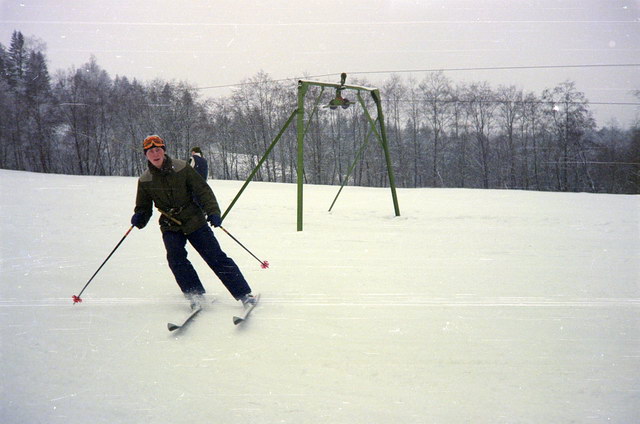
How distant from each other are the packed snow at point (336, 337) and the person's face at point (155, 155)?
1386 mm

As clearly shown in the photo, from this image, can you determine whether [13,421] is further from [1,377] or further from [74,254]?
[74,254]

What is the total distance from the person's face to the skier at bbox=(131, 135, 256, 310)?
19 millimetres

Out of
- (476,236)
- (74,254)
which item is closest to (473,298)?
(476,236)

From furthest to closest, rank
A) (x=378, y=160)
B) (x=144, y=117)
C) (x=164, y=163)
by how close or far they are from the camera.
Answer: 1. (x=378, y=160)
2. (x=144, y=117)
3. (x=164, y=163)

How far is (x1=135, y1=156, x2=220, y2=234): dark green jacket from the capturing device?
347cm

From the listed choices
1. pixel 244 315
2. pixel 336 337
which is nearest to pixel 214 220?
pixel 244 315

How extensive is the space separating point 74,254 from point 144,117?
33542 millimetres

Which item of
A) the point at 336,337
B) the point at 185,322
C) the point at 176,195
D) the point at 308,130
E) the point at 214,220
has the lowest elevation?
the point at 336,337

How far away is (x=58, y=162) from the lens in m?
39.6

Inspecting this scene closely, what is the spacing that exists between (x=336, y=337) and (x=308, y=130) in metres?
37.5

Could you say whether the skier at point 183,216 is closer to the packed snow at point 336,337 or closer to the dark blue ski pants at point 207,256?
the dark blue ski pants at point 207,256

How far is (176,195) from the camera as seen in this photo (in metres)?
3.49

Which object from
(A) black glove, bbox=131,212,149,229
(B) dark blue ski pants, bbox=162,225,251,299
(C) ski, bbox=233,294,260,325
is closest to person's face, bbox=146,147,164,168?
(A) black glove, bbox=131,212,149,229

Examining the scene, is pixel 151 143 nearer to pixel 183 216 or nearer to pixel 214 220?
pixel 183 216
